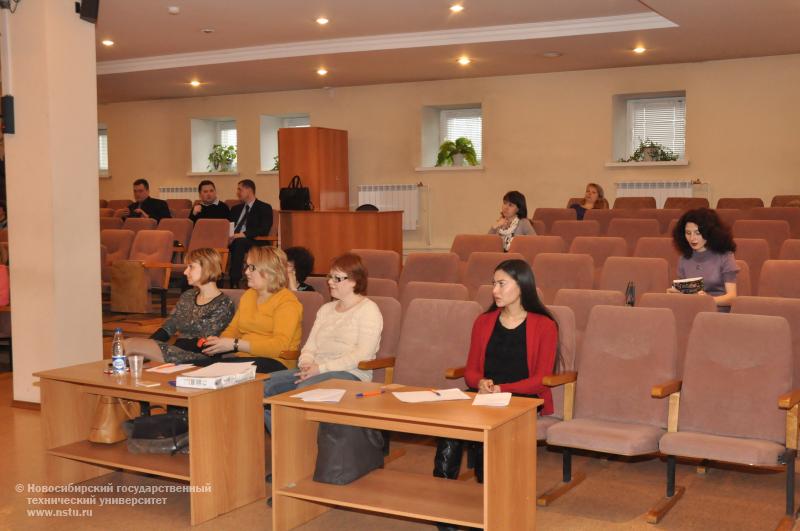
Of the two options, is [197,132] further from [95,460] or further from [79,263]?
[95,460]

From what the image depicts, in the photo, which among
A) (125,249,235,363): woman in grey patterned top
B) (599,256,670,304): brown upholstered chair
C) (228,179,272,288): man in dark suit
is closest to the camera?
(125,249,235,363): woman in grey patterned top

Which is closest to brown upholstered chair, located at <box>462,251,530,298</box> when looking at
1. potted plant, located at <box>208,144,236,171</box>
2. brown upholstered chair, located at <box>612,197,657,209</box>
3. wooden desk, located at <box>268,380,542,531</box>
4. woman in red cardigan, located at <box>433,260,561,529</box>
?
woman in red cardigan, located at <box>433,260,561,529</box>

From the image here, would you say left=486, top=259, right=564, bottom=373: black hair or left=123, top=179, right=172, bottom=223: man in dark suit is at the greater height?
left=123, top=179, right=172, bottom=223: man in dark suit

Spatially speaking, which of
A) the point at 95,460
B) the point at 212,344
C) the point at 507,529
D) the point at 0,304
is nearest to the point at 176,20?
the point at 0,304

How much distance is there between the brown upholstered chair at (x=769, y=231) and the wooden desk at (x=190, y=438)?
526 cm

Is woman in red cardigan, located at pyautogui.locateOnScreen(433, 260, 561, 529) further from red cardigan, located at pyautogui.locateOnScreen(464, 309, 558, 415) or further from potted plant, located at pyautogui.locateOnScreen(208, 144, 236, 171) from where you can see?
potted plant, located at pyautogui.locateOnScreen(208, 144, 236, 171)

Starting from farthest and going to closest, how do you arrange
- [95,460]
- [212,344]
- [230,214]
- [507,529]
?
[230,214] → [212,344] → [95,460] → [507,529]

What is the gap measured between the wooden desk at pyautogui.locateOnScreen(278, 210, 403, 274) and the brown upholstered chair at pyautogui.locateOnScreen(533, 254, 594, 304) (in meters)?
3.92

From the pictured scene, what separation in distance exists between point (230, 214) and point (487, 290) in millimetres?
6506

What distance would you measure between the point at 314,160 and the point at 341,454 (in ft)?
32.8

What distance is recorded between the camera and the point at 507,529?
3.36 meters

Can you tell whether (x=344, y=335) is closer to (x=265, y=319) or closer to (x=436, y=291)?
(x=265, y=319)

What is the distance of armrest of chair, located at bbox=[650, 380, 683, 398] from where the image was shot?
391cm

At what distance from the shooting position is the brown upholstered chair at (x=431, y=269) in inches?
264
